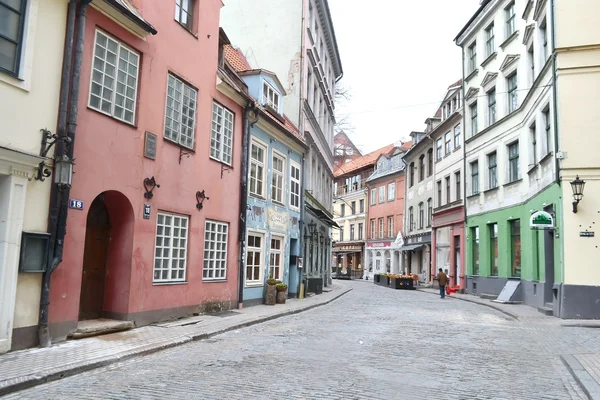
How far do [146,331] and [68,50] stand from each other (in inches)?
219

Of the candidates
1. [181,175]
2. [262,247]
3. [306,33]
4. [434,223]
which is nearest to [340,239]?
[434,223]

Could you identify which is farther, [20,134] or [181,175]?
[181,175]

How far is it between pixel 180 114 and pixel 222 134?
86.5 inches

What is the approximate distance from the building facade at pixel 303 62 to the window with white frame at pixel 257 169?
452cm

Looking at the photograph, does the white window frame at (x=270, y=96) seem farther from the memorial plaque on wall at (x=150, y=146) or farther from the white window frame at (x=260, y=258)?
the memorial plaque on wall at (x=150, y=146)

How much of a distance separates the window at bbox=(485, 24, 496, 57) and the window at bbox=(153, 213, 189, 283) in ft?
62.5

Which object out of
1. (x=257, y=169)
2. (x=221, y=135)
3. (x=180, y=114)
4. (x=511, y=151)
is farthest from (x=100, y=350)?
(x=511, y=151)

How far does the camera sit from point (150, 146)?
1166 cm

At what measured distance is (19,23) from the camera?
841 cm

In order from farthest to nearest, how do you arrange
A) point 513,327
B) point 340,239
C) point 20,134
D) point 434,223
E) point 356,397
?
point 340,239, point 434,223, point 513,327, point 20,134, point 356,397

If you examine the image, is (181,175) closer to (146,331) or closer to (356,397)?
(146,331)

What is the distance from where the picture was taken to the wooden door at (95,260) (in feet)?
36.2

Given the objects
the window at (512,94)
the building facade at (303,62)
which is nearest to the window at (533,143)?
the window at (512,94)

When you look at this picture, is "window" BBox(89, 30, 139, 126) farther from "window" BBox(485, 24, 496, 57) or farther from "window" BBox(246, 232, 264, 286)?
"window" BBox(485, 24, 496, 57)
